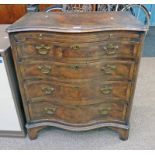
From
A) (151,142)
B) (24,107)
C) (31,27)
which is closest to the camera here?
(31,27)

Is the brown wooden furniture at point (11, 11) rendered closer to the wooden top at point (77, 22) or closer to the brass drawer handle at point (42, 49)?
the wooden top at point (77, 22)

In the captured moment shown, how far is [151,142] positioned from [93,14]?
112 centimetres

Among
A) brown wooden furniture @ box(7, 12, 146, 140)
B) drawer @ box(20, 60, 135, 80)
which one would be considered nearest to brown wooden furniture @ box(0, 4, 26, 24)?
brown wooden furniture @ box(7, 12, 146, 140)

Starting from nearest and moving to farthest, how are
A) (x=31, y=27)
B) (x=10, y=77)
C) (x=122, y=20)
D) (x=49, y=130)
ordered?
(x=31, y=27)
(x=122, y=20)
(x=10, y=77)
(x=49, y=130)

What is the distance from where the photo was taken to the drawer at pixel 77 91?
1333mm

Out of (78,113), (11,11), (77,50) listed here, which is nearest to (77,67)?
(77,50)

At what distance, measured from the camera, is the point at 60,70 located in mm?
1272

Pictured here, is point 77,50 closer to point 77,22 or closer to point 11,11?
point 77,22

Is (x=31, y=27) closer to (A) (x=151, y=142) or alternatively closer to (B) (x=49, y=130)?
(B) (x=49, y=130)

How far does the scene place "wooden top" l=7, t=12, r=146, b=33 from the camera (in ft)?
3.65

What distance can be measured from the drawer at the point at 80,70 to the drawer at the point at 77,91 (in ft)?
0.17

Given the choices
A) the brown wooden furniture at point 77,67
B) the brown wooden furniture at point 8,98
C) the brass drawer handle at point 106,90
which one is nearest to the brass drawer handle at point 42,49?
the brown wooden furniture at point 77,67

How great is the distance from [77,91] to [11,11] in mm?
1877
